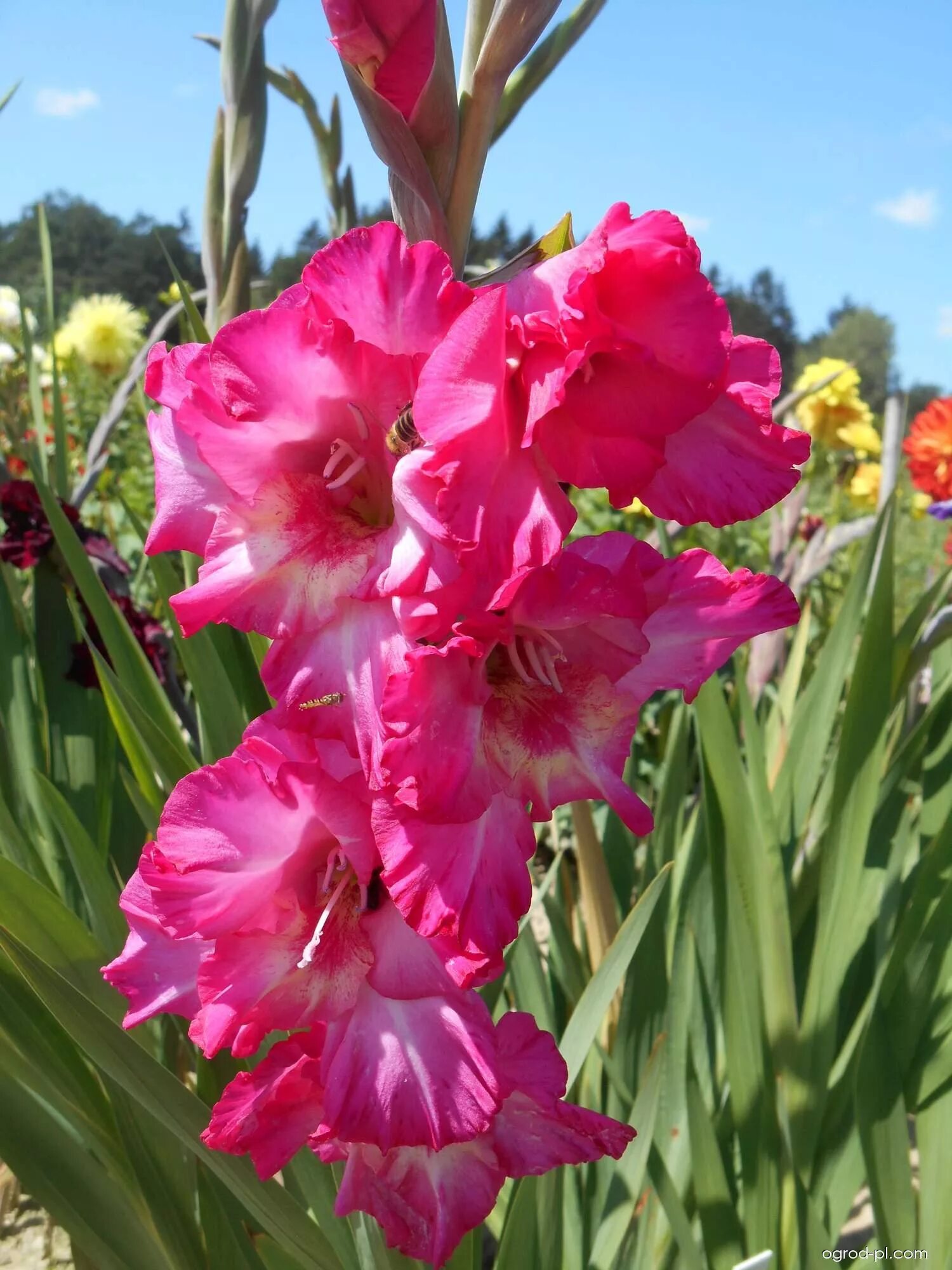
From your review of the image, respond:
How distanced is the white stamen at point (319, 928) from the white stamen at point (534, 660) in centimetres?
17

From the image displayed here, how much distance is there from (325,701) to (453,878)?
4.4 inches

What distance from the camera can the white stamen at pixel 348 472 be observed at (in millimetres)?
515

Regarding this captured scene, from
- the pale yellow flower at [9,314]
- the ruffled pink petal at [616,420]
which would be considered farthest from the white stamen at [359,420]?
the pale yellow flower at [9,314]

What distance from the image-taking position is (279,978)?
56 cm

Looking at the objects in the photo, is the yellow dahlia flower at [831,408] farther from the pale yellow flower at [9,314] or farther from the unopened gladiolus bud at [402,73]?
the unopened gladiolus bud at [402,73]

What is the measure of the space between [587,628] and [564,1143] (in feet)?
1.14

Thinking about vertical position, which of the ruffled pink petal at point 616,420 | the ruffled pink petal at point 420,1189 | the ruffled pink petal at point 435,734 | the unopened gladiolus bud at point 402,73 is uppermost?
the unopened gladiolus bud at point 402,73

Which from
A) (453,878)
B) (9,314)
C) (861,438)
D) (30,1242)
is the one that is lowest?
(30,1242)

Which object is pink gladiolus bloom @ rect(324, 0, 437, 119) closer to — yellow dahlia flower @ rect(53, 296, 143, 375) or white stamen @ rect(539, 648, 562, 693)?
white stamen @ rect(539, 648, 562, 693)

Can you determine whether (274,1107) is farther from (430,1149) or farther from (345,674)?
(345,674)

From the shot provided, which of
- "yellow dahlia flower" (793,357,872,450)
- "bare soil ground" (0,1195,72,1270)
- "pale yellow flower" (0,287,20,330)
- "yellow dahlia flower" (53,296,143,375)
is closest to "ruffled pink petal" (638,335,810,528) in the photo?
"bare soil ground" (0,1195,72,1270)

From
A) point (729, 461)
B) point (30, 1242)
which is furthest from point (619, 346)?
point (30, 1242)

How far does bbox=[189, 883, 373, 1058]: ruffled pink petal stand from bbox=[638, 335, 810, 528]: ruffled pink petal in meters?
0.31

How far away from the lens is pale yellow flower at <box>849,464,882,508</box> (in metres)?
4.23
